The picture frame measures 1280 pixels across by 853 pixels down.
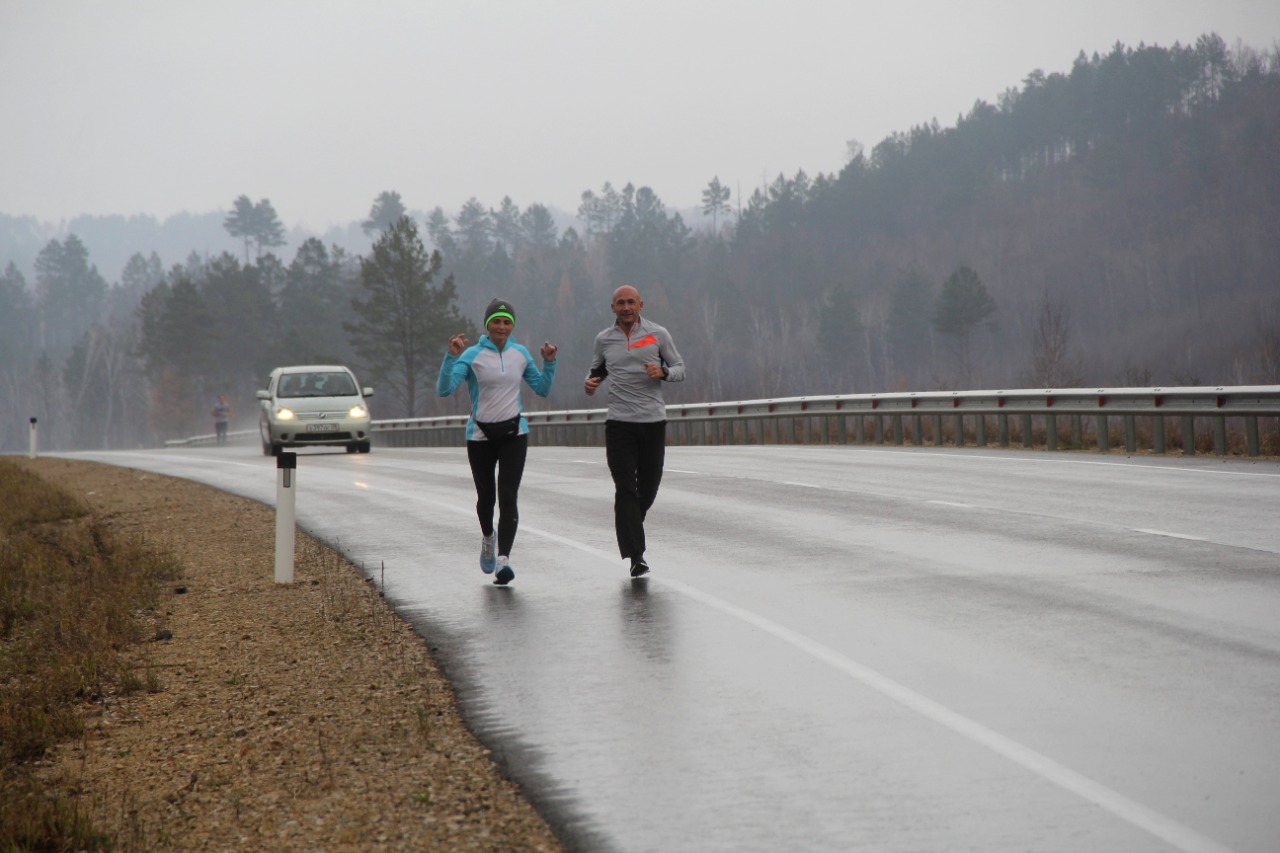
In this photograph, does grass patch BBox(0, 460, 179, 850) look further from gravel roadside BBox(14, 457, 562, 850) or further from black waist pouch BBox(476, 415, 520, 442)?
black waist pouch BBox(476, 415, 520, 442)

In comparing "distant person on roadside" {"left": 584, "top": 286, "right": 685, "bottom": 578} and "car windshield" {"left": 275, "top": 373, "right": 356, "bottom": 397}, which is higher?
"car windshield" {"left": 275, "top": 373, "right": 356, "bottom": 397}

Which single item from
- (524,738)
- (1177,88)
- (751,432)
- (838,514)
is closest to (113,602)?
(524,738)

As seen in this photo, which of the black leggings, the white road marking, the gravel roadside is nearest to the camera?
the gravel roadside

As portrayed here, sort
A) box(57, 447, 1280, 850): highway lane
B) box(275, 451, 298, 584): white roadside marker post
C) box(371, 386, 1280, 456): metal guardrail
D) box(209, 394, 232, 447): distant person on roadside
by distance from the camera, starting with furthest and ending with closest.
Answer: box(209, 394, 232, 447): distant person on roadside
box(371, 386, 1280, 456): metal guardrail
box(275, 451, 298, 584): white roadside marker post
box(57, 447, 1280, 850): highway lane

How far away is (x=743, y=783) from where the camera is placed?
5398 millimetres

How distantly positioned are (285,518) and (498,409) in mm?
2008

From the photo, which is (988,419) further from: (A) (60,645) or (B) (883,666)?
(B) (883,666)

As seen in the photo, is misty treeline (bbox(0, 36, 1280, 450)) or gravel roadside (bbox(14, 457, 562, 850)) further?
misty treeline (bbox(0, 36, 1280, 450))

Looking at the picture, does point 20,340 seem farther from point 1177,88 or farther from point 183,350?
point 1177,88

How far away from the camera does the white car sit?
29.5 meters

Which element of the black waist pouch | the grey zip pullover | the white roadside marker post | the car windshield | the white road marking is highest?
the car windshield

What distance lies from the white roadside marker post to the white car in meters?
17.8

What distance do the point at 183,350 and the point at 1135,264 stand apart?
7989 centimetres

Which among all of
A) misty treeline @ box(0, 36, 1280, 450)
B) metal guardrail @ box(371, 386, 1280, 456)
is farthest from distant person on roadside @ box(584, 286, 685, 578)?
misty treeline @ box(0, 36, 1280, 450)
